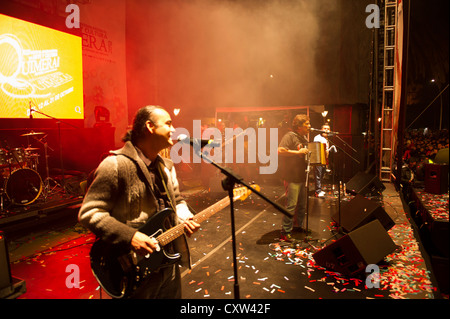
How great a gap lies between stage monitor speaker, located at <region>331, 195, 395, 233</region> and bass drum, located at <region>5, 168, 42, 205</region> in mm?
6463

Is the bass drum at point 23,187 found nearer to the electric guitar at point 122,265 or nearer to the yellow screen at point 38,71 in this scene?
the yellow screen at point 38,71

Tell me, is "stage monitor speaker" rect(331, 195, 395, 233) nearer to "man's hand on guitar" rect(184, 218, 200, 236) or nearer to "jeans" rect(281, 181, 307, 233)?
"jeans" rect(281, 181, 307, 233)

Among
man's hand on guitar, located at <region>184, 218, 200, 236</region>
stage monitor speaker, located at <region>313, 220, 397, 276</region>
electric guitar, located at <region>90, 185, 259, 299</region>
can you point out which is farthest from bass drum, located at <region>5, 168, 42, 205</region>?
stage monitor speaker, located at <region>313, 220, 397, 276</region>

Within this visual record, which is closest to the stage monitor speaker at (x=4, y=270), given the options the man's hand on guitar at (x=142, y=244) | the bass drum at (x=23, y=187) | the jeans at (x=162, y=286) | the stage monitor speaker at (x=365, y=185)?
the jeans at (x=162, y=286)

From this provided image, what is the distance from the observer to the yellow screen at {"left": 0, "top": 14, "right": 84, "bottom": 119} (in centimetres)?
695

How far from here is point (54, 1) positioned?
8336 millimetres

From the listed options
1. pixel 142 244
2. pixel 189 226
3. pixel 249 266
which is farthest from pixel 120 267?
pixel 249 266

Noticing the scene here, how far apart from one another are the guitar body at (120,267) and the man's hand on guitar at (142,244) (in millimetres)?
112

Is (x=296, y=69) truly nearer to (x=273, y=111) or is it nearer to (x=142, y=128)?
(x=273, y=111)

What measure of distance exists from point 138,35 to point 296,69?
6828 mm

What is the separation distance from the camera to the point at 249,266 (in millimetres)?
4168

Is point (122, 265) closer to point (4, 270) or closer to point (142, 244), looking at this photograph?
point (142, 244)

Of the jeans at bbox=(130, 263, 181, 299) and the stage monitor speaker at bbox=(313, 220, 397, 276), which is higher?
the jeans at bbox=(130, 263, 181, 299)

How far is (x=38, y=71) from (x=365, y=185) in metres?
9.69
